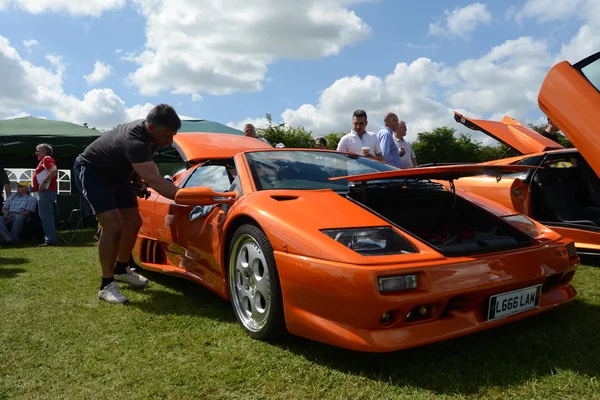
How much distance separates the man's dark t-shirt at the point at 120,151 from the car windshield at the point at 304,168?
0.71 meters

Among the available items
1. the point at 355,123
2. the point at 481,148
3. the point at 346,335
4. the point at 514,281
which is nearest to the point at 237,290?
the point at 346,335

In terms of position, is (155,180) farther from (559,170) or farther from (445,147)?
(445,147)

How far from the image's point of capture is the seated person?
281 inches

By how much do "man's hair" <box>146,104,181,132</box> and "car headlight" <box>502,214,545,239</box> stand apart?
218cm

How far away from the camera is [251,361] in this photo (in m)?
2.16

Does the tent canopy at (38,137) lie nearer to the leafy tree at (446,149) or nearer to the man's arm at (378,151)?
the man's arm at (378,151)

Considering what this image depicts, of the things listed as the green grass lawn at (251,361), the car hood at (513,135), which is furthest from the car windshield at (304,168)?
the car hood at (513,135)

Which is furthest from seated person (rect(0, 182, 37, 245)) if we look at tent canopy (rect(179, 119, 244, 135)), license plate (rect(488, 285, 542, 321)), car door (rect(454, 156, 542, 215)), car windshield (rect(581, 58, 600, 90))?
car windshield (rect(581, 58, 600, 90))

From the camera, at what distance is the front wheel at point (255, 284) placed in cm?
224

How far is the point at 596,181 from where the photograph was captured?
450 cm

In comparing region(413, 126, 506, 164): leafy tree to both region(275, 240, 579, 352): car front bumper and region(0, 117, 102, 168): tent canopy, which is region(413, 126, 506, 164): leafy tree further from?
region(275, 240, 579, 352): car front bumper

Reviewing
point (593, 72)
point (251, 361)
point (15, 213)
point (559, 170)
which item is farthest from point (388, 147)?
point (15, 213)

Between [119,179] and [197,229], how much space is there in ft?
3.09

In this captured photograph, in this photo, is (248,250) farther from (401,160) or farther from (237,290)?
(401,160)
